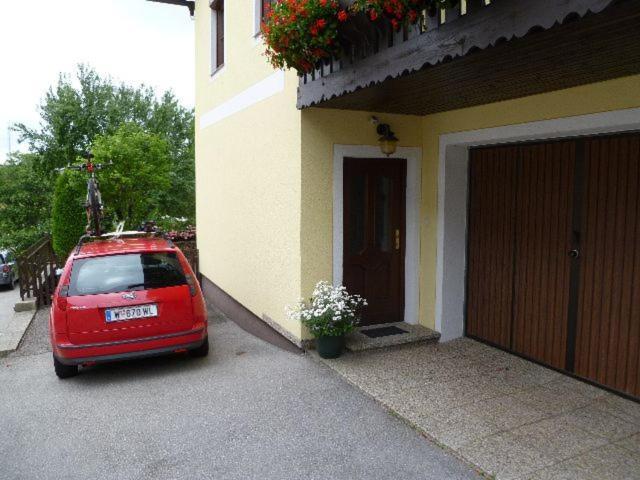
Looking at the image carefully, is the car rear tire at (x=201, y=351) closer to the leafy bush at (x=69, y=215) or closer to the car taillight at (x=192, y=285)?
the car taillight at (x=192, y=285)

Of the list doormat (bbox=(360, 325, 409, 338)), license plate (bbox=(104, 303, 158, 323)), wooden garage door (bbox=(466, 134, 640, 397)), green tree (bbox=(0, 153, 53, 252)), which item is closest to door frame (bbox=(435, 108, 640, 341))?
wooden garage door (bbox=(466, 134, 640, 397))

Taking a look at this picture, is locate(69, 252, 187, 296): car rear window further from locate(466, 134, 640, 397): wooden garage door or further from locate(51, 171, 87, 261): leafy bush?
locate(51, 171, 87, 261): leafy bush

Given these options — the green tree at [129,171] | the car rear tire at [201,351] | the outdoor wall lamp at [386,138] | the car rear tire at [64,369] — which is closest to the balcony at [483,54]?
the outdoor wall lamp at [386,138]

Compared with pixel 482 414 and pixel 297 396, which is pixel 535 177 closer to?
pixel 482 414

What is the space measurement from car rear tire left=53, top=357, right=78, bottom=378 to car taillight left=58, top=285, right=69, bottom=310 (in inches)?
25.1

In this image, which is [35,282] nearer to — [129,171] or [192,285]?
[129,171]

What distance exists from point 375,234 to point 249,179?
2164mm

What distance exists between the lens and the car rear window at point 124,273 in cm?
525

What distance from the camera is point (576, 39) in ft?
9.49

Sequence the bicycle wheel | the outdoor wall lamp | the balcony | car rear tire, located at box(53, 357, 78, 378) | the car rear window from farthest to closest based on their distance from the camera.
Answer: the bicycle wheel → the outdoor wall lamp → car rear tire, located at box(53, 357, 78, 378) → the car rear window → the balcony

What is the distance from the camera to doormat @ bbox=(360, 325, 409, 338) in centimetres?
602

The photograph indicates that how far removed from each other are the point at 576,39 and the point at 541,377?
324 centimetres

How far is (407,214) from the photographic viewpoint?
6.32 m

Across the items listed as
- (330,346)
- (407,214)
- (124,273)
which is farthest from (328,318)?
(124,273)
